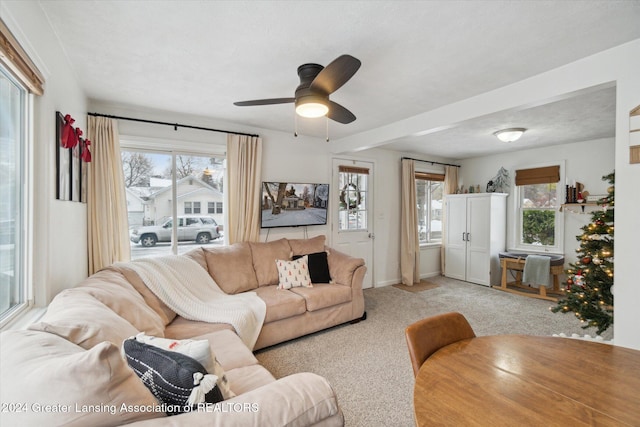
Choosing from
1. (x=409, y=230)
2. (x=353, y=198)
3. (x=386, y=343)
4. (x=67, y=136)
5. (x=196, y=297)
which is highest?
(x=67, y=136)

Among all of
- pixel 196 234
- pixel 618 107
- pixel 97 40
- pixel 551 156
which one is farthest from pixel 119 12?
pixel 551 156

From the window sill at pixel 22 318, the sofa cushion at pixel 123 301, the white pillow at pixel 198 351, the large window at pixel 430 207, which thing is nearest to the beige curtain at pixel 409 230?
the large window at pixel 430 207

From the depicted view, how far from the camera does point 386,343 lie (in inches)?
116

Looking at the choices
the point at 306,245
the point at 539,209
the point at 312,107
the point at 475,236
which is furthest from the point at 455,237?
the point at 312,107

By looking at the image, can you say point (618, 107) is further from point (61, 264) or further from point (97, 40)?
point (61, 264)

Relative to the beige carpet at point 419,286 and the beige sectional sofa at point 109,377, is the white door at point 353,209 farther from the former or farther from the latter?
the beige sectional sofa at point 109,377

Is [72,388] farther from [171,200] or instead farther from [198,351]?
[171,200]

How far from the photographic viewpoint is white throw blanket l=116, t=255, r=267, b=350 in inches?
95.3

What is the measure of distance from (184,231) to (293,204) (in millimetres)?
1473

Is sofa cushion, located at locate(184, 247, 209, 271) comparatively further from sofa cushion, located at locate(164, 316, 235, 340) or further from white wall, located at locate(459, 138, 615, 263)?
white wall, located at locate(459, 138, 615, 263)

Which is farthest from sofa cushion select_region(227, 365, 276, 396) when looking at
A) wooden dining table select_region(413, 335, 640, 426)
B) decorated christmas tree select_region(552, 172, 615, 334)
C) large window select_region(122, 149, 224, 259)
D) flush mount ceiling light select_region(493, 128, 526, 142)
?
flush mount ceiling light select_region(493, 128, 526, 142)

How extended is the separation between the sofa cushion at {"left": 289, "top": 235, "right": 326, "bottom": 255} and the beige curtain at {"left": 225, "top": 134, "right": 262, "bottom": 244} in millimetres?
526

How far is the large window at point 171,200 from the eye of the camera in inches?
129

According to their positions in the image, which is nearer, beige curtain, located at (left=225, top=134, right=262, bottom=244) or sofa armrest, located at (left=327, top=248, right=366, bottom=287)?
sofa armrest, located at (left=327, top=248, right=366, bottom=287)
